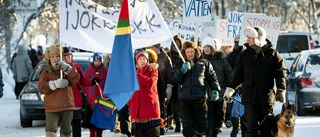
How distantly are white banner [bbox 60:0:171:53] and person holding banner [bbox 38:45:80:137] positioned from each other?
39 centimetres

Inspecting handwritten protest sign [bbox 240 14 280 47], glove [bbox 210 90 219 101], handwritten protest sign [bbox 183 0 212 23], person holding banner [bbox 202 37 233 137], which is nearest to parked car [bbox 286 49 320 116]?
handwritten protest sign [bbox 240 14 280 47]

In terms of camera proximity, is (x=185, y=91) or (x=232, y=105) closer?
(x=185, y=91)

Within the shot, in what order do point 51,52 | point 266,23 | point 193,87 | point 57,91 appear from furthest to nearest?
1. point 266,23
2. point 193,87
3. point 51,52
4. point 57,91

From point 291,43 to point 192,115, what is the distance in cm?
1913

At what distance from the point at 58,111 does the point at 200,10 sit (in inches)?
229

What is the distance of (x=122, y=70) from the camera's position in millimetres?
10992

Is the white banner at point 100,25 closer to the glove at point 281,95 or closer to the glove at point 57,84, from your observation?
the glove at point 57,84

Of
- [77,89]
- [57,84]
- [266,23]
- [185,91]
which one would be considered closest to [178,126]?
[185,91]

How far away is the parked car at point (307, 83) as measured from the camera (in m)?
18.8

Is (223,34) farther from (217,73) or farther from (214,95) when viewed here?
(214,95)

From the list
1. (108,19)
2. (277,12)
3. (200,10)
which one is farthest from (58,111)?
(277,12)

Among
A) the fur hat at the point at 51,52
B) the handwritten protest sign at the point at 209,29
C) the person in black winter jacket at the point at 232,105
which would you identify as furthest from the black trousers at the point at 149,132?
the handwritten protest sign at the point at 209,29

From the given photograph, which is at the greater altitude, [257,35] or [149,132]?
[257,35]

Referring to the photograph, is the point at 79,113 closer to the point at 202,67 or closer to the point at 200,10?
the point at 202,67
